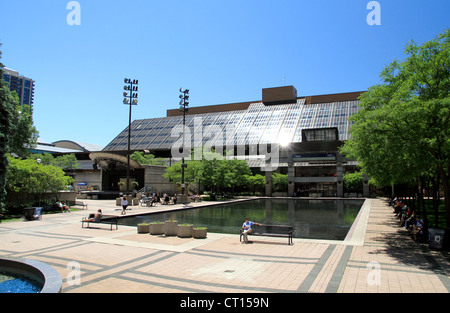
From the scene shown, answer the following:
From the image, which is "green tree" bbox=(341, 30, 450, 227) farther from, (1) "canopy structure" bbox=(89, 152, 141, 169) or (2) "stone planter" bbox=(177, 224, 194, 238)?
(1) "canopy structure" bbox=(89, 152, 141, 169)

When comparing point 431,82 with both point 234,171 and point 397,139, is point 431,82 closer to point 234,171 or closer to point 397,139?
point 397,139

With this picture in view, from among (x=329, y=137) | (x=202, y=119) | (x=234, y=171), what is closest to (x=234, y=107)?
(x=202, y=119)

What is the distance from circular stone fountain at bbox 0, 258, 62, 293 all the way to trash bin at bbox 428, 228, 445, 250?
42.3 feet

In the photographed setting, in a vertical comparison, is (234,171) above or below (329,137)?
below

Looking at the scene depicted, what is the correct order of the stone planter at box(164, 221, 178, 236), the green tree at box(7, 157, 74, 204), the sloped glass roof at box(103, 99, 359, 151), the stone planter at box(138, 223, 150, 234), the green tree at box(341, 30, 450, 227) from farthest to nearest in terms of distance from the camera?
the sloped glass roof at box(103, 99, 359, 151) → the green tree at box(7, 157, 74, 204) → the stone planter at box(138, 223, 150, 234) → the stone planter at box(164, 221, 178, 236) → the green tree at box(341, 30, 450, 227)

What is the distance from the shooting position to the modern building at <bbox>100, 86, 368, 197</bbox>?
63.5 meters

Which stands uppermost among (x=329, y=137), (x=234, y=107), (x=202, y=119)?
(x=234, y=107)

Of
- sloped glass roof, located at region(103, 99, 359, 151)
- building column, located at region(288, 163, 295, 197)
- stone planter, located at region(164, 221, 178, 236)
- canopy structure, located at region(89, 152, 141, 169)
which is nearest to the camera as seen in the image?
stone planter, located at region(164, 221, 178, 236)

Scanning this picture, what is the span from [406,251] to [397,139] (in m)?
4.32

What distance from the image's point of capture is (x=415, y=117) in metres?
11.4

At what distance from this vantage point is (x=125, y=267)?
30.1ft

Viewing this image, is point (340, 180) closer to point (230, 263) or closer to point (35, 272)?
point (230, 263)

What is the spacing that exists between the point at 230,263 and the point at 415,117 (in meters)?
8.64

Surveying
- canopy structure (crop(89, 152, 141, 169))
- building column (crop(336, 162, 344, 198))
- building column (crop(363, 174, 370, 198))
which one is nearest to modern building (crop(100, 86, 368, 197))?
building column (crop(336, 162, 344, 198))
